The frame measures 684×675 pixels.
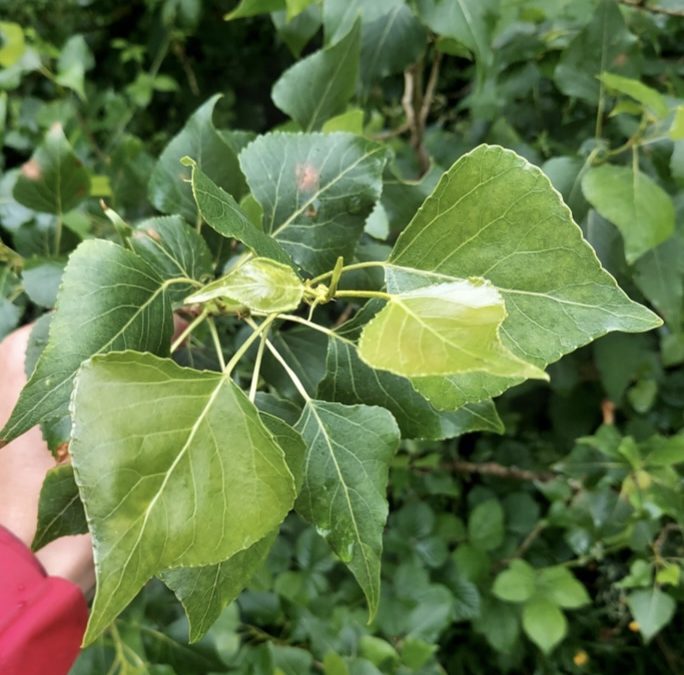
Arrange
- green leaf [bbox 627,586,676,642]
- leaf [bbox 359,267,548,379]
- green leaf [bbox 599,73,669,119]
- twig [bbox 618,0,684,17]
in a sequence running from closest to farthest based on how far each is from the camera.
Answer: leaf [bbox 359,267,548,379]
green leaf [bbox 599,73,669,119]
twig [bbox 618,0,684,17]
green leaf [bbox 627,586,676,642]

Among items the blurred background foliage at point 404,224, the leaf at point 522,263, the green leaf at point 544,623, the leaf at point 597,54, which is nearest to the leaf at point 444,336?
the leaf at point 522,263

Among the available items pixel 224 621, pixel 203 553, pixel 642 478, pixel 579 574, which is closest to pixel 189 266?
pixel 203 553

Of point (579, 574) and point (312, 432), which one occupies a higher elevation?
point (312, 432)

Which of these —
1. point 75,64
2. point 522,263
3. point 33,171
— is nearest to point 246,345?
point 522,263

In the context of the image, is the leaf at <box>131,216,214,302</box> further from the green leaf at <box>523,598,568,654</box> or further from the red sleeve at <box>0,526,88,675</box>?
the green leaf at <box>523,598,568,654</box>

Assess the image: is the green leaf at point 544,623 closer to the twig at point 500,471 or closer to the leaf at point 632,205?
the twig at point 500,471

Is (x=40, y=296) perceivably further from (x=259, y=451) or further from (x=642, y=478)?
(x=642, y=478)

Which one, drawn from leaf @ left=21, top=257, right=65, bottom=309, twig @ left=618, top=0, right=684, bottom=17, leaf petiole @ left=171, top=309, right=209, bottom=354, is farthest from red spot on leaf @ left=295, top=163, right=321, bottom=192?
twig @ left=618, top=0, right=684, bottom=17

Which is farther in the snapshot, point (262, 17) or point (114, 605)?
point (262, 17)
